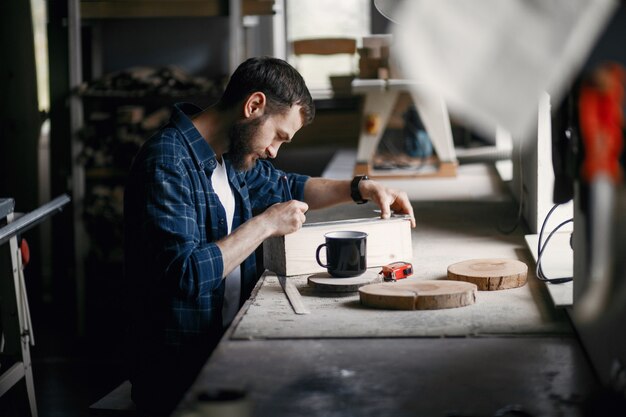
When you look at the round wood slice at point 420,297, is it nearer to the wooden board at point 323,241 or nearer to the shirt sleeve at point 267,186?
the wooden board at point 323,241

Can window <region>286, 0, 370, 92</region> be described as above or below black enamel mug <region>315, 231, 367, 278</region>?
above

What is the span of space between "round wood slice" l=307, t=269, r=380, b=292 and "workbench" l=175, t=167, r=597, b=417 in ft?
0.08

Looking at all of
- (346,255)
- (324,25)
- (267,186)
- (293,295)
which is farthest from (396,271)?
(324,25)

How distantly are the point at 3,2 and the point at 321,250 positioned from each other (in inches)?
128

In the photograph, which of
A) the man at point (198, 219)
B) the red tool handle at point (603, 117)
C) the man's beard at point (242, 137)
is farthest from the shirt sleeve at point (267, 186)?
the red tool handle at point (603, 117)

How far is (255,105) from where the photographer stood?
2105mm

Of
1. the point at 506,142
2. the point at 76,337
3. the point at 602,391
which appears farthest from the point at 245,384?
the point at 76,337

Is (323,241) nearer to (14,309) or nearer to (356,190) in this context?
(356,190)

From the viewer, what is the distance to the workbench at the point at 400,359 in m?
1.20

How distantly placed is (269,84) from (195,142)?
0.22m

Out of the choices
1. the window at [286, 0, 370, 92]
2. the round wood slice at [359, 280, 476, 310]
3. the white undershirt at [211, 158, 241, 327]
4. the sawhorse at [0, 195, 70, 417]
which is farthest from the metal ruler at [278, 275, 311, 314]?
the window at [286, 0, 370, 92]

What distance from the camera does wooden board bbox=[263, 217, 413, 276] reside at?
1980 mm

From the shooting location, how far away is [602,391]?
38.0 inches

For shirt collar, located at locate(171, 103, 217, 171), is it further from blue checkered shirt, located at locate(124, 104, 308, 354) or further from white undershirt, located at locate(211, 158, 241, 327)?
white undershirt, located at locate(211, 158, 241, 327)
